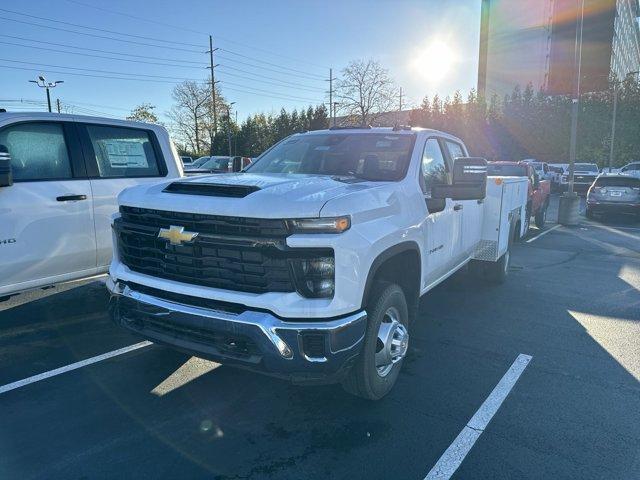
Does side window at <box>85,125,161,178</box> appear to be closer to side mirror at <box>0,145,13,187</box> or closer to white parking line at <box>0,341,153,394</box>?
side mirror at <box>0,145,13,187</box>

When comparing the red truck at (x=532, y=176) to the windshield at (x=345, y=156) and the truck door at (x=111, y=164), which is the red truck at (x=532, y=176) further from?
the truck door at (x=111, y=164)

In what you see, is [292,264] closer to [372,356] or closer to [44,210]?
[372,356]

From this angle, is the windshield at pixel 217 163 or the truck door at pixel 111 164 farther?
the windshield at pixel 217 163

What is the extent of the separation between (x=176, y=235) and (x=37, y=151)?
2508 millimetres

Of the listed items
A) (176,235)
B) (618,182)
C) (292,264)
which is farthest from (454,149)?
(618,182)

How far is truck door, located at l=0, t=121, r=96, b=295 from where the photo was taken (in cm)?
428

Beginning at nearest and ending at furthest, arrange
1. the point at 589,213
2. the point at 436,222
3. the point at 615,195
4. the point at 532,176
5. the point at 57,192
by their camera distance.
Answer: the point at 436,222, the point at 57,192, the point at 532,176, the point at 615,195, the point at 589,213

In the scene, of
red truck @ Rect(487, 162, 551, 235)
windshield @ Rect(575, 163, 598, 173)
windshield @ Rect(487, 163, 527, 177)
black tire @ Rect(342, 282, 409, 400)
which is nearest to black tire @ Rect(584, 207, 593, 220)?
red truck @ Rect(487, 162, 551, 235)

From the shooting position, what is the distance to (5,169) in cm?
402

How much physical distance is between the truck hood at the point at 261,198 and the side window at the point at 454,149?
1839 mm

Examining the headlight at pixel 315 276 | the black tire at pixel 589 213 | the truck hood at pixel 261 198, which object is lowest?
the black tire at pixel 589 213

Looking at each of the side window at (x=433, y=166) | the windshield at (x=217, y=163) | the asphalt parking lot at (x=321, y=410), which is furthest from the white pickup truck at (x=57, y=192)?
the windshield at (x=217, y=163)

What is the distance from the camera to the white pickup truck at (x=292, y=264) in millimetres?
2713

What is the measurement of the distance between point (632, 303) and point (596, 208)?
31.9 ft
